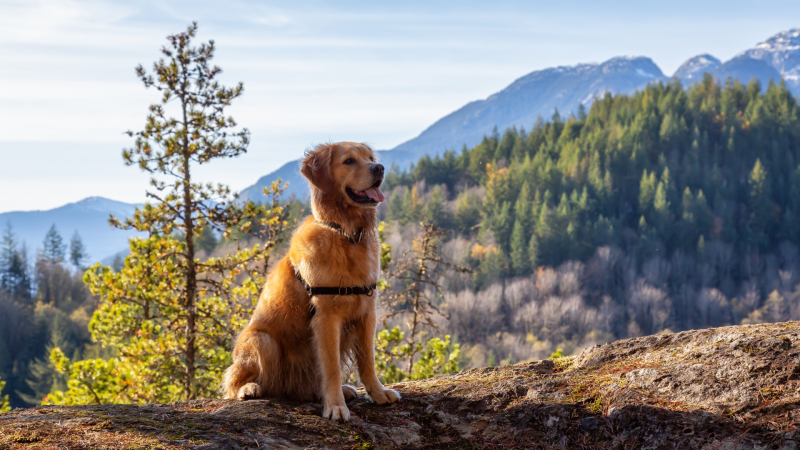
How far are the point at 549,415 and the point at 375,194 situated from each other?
2.00 meters

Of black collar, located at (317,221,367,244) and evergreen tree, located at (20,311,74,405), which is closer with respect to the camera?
black collar, located at (317,221,367,244)

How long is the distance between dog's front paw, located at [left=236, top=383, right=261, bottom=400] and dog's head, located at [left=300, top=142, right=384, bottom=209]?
158 cm

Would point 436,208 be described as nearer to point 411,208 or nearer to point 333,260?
point 411,208

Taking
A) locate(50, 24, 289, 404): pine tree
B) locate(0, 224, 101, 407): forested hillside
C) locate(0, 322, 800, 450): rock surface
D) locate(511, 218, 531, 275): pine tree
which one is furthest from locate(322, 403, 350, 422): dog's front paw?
locate(511, 218, 531, 275): pine tree

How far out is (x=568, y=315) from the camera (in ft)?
297

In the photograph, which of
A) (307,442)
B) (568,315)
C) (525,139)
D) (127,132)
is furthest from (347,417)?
(525,139)

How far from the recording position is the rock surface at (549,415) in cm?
317

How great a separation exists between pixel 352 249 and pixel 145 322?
27.1ft

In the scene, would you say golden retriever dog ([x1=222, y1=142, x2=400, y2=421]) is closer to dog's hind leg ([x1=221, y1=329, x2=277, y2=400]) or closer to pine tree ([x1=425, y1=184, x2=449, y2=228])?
dog's hind leg ([x1=221, y1=329, x2=277, y2=400])

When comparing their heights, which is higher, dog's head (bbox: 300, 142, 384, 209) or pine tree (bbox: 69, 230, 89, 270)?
dog's head (bbox: 300, 142, 384, 209)

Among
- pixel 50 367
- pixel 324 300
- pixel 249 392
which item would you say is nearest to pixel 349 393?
pixel 249 392

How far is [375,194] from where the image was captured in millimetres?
4281

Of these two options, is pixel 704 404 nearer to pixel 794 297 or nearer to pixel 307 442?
pixel 307 442

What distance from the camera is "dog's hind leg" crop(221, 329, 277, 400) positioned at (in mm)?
4375
